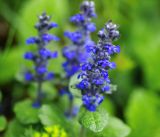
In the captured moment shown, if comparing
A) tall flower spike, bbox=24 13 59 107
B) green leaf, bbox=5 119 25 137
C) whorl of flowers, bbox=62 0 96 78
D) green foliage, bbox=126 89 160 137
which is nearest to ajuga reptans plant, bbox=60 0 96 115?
whorl of flowers, bbox=62 0 96 78

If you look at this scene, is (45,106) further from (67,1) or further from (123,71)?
(67,1)

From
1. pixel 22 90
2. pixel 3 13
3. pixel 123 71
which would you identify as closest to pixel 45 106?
pixel 22 90

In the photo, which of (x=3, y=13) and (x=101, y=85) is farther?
(x=3, y=13)

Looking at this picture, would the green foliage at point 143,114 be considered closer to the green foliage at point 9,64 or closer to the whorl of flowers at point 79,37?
the whorl of flowers at point 79,37

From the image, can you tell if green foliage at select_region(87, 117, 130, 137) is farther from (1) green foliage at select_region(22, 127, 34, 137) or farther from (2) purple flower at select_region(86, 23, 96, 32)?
(2) purple flower at select_region(86, 23, 96, 32)

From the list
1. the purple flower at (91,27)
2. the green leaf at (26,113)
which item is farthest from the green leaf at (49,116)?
the purple flower at (91,27)

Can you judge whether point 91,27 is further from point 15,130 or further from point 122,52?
point 122,52
